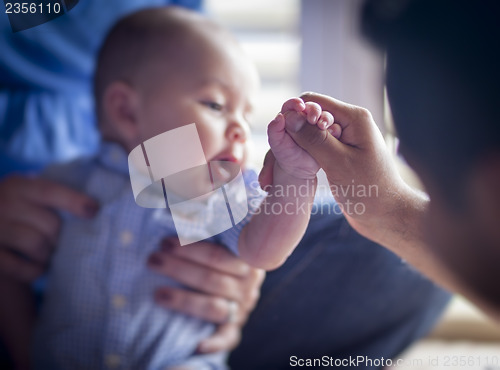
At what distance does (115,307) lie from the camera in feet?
2.01

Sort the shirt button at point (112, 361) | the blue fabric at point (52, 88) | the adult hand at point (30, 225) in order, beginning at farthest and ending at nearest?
the blue fabric at point (52, 88), the adult hand at point (30, 225), the shirt button at point (112, 361)

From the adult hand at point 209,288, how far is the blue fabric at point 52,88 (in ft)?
1.39

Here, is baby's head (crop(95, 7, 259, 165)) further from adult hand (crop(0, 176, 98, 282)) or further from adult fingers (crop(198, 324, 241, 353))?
adult fingers (crop(198, 324, 241, 353))

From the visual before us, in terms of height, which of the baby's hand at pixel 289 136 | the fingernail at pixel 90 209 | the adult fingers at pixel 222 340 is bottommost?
the adult fingers at pixel 222 340

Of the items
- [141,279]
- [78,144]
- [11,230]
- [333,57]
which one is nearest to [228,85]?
[333,57]

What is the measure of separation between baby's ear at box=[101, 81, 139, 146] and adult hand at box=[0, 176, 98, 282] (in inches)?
4.0

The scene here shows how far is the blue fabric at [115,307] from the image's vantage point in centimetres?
61

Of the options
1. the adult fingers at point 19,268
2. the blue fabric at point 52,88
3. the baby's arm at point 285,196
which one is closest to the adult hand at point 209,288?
the baby's arm at point 285,196

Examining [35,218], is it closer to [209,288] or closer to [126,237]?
[126,237]

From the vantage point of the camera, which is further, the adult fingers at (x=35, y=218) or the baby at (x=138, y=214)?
the adult fingers at (x=35, y=218)

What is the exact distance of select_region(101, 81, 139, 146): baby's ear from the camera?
67 cm

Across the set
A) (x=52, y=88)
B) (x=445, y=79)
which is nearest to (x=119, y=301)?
(x=445, y=79)

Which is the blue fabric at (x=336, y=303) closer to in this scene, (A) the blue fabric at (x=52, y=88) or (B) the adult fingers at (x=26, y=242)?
(B) the adult fingers at (x=26, y=242)

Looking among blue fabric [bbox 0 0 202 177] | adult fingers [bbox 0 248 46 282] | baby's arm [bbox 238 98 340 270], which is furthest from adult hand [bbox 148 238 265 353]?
blue fabric [bbox 0 0 202 177]
